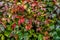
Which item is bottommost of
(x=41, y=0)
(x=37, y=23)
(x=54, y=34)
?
(x=54, y=34)

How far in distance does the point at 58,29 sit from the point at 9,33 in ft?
2.54

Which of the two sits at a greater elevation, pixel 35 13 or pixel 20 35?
pixel 35 13

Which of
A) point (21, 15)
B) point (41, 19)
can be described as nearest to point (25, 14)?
point (21, 15)

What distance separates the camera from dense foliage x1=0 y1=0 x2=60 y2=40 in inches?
124

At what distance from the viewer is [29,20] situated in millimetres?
3193

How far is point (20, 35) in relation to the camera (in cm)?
316

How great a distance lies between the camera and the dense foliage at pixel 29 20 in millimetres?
3148

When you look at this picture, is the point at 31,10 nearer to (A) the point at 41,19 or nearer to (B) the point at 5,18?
(A) the point at 41,19

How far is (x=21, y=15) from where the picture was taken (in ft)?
10.6

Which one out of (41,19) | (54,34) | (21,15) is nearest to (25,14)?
(21,15)

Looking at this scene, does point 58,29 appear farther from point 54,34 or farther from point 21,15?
point 21,15

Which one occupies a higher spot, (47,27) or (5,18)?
(5,18)

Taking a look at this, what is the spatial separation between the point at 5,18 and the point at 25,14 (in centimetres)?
33

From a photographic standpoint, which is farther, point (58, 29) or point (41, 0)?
point (41, 0)
